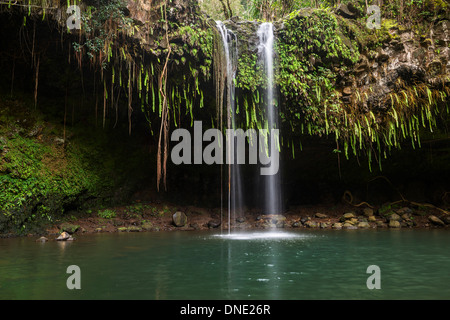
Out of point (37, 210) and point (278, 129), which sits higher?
point (278, 129)

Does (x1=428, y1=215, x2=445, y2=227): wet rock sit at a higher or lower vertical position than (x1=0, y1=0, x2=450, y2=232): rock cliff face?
lower

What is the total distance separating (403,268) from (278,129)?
7237mm

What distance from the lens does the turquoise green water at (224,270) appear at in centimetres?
381

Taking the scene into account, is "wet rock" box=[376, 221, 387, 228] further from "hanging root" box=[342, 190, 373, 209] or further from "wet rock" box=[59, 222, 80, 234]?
"wet rock" box=[59, 222, 80, 234]

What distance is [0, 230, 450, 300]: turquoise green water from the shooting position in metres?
3.81

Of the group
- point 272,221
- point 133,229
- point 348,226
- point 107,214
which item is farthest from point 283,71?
point 107,214

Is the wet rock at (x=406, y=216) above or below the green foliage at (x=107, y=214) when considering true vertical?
below

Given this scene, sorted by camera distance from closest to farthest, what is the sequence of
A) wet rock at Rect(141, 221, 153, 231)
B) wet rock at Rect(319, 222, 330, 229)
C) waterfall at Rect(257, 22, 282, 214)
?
waterfall at Rect(257, 22, 282, 214)
wet rock at Rect(141, 221, 153, 231)
wet rock at Rect(319, 222, 330, 229)

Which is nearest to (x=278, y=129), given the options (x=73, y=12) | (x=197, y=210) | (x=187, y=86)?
(x=187, y=86)

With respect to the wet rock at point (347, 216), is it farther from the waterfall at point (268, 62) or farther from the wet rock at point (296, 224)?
the waterfall at point (268, 62)

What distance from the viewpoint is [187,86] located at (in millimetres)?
10773

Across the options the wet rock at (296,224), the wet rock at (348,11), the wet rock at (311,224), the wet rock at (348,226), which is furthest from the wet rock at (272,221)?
the wet rock at (348,11)

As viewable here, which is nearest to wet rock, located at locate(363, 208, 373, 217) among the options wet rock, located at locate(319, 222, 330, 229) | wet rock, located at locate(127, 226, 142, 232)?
wet rock, located at locate(319, 222, 330, 229)

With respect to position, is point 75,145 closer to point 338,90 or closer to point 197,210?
point 197,210
